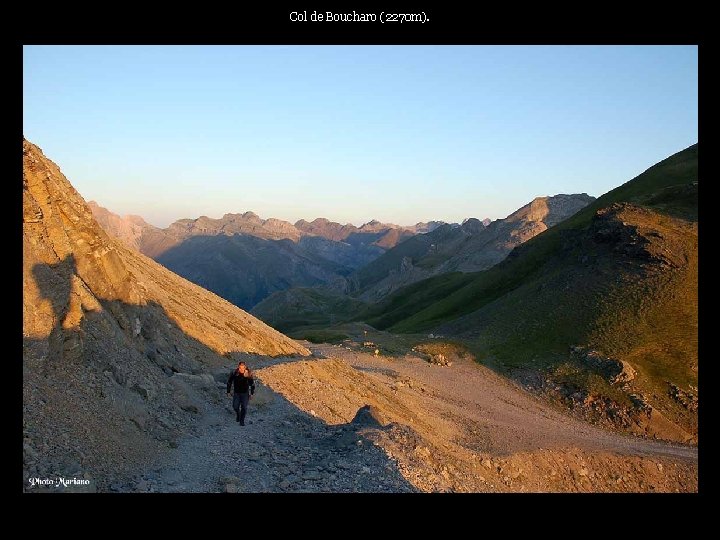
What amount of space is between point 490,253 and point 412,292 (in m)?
52.9

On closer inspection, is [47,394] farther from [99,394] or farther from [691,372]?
[691,372]

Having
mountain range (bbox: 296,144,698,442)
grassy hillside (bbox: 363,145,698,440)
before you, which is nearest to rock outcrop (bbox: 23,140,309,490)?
mountain range (bbox: 296,144,698,442)

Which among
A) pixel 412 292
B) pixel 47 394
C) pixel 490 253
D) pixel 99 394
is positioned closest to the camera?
pixel 47 394

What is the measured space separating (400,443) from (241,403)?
233 inches

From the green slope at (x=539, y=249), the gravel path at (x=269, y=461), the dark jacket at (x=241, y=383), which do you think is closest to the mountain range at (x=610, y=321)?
the green slope at (x=539, y=249)

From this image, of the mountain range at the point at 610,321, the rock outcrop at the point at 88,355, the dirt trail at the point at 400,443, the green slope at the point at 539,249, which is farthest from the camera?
the green slope at the point at 539,249

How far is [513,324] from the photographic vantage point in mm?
62406

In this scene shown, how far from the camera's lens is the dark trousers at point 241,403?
19.2m

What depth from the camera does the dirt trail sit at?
50.7ft

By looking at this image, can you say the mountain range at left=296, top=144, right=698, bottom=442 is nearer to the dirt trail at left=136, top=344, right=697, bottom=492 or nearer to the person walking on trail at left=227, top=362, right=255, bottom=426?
the dirt trail at left=136, top=344, right=697, bottom=492

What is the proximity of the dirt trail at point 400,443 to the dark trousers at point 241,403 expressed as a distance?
0.44 metres

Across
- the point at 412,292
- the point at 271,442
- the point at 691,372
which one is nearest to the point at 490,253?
the point at 412,292

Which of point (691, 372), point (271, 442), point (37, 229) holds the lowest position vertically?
point (691, 372)

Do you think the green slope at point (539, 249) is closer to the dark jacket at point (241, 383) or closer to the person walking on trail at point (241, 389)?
the person walking on trail at point (241, 389)
